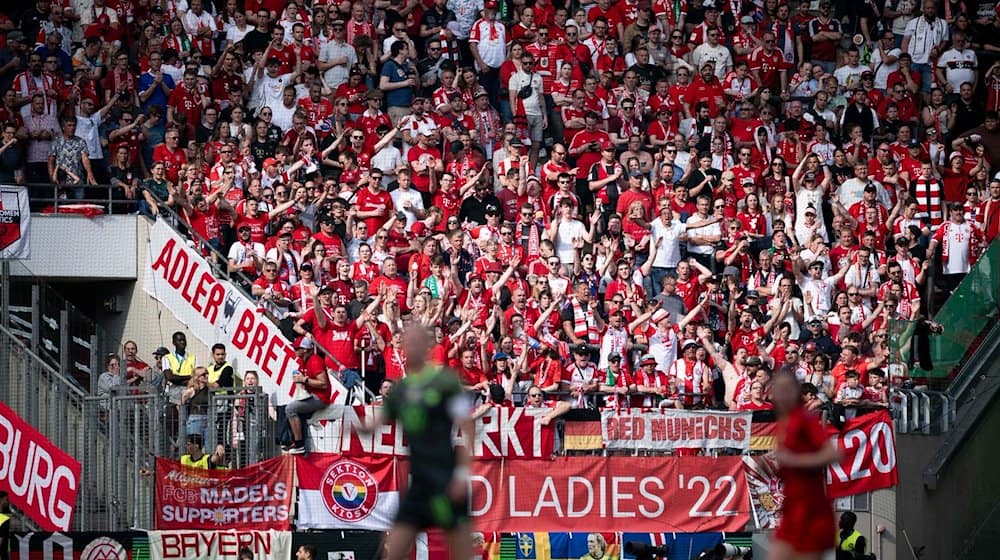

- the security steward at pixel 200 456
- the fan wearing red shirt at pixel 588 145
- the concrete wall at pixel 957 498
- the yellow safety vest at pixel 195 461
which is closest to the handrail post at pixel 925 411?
the concrete wall at pixel 957 498

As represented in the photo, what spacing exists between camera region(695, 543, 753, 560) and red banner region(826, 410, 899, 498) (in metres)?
1.39

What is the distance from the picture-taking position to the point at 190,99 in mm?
25266

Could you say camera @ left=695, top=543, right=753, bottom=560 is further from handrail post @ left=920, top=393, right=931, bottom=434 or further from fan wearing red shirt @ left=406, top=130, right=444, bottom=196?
fan wearing red shirt @ left=406, top=130, right=444, bottom=196

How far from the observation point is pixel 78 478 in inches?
751

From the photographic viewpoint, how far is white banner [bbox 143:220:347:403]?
21.9m

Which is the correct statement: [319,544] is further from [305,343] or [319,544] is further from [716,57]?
[716,57]

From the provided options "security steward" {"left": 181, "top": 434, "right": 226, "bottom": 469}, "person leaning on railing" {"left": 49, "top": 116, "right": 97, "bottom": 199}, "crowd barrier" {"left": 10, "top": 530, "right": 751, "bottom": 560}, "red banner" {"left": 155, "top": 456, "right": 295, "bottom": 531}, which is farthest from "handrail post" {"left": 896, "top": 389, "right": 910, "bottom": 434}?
"person leaning on railing" {"left": 49, "top": 116, "right": 97, "bottom": 199}

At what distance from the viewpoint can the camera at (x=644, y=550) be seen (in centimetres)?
1841

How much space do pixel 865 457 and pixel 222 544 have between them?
24.2 ft

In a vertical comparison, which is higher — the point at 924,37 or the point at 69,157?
the point at 924,37

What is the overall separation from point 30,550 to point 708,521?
738 centimetres

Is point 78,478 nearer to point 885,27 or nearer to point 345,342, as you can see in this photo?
point 345,342

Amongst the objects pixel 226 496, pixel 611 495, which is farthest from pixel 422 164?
pixel 226 496

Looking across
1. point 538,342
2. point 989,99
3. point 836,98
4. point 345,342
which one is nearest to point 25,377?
point 345,342
